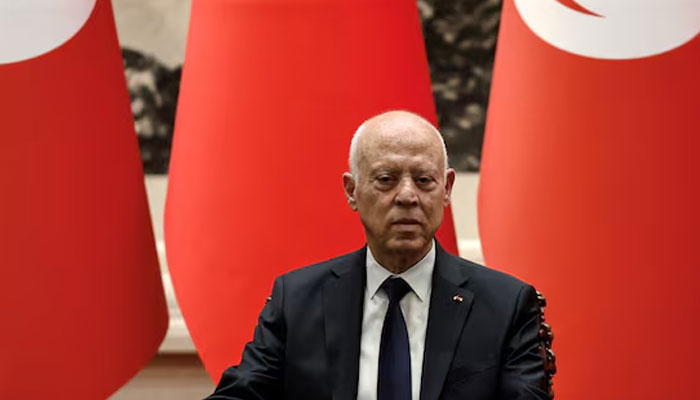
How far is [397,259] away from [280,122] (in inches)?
27.3

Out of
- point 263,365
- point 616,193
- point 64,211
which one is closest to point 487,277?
point 263,365

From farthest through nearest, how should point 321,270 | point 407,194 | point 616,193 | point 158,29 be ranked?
point 158,29 → point 616,193 → point 321,270 → point 407,194

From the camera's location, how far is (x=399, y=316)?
1.43 metres

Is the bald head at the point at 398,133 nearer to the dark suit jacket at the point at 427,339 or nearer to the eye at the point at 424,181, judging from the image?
the eye at the point at 424,181

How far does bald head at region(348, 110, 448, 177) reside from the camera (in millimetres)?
1362

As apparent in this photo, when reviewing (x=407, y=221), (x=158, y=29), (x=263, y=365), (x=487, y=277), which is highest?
(x=158, y=29)

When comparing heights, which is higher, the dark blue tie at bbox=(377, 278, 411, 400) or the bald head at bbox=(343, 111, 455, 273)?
the bald head at bbox=(343, 111, 455, 273)

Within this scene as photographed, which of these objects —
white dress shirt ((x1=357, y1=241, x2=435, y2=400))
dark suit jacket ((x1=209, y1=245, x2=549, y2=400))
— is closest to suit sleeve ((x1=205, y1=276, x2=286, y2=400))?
dark suit jacket ((x1=209, y1=245, x2=549, y2=400))

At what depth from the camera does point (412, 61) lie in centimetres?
209

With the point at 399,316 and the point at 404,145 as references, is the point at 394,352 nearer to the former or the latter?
the point at 399,316

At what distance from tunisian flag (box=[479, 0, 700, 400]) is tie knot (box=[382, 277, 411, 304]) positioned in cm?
64

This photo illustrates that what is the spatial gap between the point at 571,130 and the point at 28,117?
4.07 feet

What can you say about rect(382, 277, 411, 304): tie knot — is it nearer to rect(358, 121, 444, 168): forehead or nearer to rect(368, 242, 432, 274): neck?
rect(368, 242, 432, 274): neck

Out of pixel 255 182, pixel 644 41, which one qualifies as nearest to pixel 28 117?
pixel 255 182
